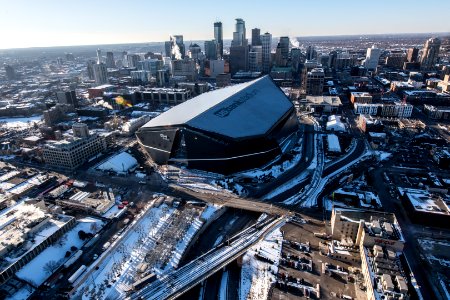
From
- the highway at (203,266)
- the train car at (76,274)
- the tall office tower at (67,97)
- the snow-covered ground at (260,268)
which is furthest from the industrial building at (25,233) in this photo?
the tall office tower at (67,97)

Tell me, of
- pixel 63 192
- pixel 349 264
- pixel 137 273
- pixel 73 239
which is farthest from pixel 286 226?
pixel 63 192

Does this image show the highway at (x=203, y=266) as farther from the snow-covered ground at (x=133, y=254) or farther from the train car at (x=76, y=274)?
the train car at (x=76, y=274)

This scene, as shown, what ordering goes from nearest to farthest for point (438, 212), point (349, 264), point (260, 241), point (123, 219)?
point (349, 264), point (260, 241), point (438, 212), point (123, 219)

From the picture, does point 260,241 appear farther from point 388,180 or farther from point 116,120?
point 116,120

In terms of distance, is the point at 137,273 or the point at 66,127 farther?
the point at 66,127

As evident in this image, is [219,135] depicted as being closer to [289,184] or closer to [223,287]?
[289,184]
